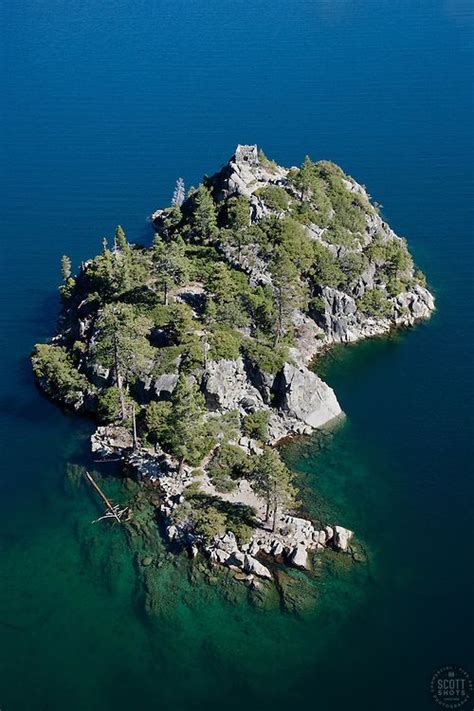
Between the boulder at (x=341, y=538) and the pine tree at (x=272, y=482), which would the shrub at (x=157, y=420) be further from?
the boulder at (x=341, y=538)

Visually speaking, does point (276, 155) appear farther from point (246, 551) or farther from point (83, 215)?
point (246, 551)

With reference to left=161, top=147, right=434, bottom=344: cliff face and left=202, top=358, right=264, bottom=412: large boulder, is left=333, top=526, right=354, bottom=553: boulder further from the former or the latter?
left=161, top=147, right=434, bottom=344: cliff face

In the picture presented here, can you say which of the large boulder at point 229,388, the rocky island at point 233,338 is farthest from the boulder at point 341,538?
the large boulder at point 229,388

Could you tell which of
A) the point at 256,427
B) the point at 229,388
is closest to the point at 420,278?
the point at 229,388

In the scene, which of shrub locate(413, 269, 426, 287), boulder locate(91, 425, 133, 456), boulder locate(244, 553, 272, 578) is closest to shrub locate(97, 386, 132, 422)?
boulder locate(91, 425, 133, 456)

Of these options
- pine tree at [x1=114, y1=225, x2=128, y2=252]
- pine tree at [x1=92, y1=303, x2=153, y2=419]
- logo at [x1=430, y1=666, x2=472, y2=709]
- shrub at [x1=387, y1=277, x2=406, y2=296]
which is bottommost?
logo at [x1=430, y1=666, x2=472, y2=709]

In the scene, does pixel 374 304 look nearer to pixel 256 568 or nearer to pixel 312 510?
pixel 312 510

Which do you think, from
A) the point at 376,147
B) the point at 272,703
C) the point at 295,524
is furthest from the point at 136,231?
the point at 272,703
